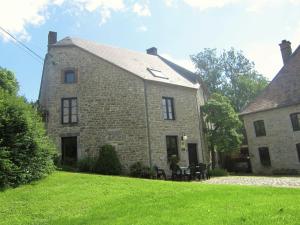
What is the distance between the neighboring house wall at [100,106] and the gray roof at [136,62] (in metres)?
0.80

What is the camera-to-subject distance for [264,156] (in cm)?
2453

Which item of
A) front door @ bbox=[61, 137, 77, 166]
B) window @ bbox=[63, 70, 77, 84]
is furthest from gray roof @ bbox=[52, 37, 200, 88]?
front door @ bbox=[61, 137, 77, 166]

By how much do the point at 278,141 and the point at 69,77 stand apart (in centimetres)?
1623

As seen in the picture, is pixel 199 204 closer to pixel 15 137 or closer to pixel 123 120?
pixel 15 137

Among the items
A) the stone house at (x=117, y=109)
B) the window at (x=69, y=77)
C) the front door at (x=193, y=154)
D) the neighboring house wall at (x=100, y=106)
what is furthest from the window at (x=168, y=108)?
the window at (x=69, y=77)

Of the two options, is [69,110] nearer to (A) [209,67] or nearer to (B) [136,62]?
(B) [136,62]

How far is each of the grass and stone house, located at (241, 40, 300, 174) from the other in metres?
14.3

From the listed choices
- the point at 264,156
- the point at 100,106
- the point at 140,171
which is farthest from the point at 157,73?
the point at 264,156

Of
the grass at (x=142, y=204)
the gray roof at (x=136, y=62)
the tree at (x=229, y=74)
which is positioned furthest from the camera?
the tree at (x=229, y=74)

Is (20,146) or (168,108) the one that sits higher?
(168,108)

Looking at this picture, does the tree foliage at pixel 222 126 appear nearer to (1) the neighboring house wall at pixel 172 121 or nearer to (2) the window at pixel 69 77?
(1) the neighboring house wall at pixel 172 121

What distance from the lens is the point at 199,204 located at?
8.09 m

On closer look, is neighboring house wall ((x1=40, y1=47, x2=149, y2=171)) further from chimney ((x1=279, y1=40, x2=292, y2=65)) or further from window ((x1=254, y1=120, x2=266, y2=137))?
chimney ((x1=279, y1=40, x2=292, y2=65))

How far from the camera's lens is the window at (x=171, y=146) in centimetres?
1944
